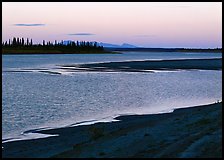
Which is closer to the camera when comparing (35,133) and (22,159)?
(22,159)

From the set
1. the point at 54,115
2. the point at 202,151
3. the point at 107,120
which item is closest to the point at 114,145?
the point at 202,151

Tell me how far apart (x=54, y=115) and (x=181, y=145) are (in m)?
12.6

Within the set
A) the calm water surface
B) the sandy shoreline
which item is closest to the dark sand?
the calm water surface

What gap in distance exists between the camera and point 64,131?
58.8 ft

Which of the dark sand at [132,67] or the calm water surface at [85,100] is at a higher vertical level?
the dark sand at [132,67]

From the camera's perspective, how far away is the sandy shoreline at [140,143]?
35.5 ft

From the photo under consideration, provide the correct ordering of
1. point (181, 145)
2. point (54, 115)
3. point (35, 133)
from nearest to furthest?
1. point (181, 145)
2. point (35, 133)
3. point (54, 115)

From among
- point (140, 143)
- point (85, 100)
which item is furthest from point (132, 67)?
point (140, 143)

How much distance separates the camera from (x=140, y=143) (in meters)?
12.5

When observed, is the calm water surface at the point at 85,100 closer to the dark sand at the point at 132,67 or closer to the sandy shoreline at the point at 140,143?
the sandy shoreline at the point at 140,143

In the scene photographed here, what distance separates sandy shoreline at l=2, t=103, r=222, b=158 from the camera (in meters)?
10.8

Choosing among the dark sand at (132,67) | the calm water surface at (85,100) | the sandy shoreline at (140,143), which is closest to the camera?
the sandy shoreline at (140,143)

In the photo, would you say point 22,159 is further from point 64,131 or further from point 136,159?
point 64,131

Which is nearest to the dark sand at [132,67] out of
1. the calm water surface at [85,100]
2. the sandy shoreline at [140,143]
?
the calm water surface at [85,100]
